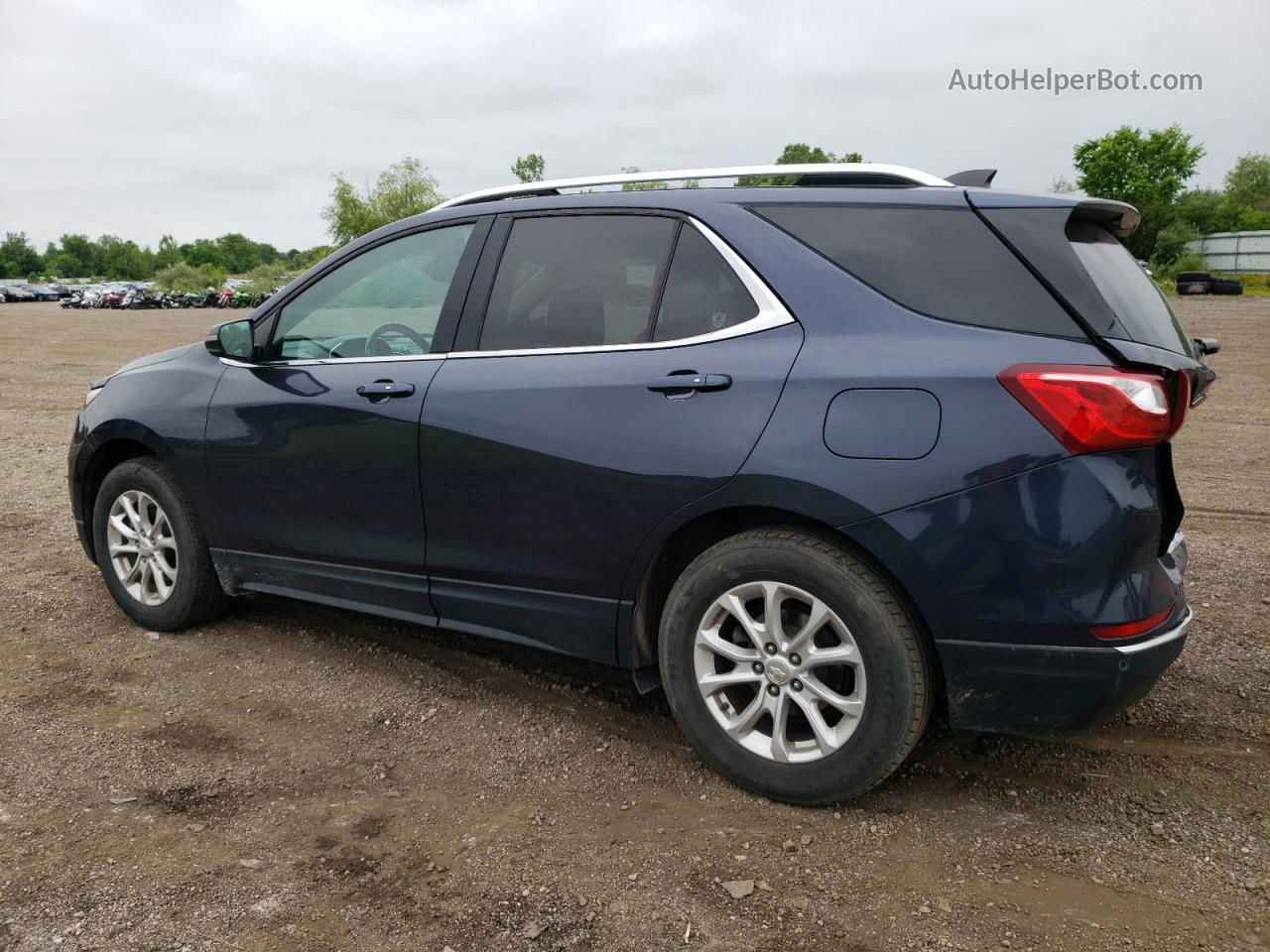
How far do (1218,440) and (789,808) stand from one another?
7.78 meters

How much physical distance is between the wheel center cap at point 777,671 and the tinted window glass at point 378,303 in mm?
1690

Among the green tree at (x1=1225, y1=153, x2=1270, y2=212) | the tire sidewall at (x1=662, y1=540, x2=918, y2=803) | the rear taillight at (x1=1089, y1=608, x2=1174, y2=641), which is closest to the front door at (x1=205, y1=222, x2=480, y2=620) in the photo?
the tire sidewall at (x1=662, y1=540, x2=918, y2=803)

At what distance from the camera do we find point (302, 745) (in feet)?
11.8

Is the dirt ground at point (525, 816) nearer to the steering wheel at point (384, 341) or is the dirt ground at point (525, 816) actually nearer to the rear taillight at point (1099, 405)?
the rear taillight at point (1099, 405)

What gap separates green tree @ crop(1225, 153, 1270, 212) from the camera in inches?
3162

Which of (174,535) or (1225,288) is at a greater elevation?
(1225,288)

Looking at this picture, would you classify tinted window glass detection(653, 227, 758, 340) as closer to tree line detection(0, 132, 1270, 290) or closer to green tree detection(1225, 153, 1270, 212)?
tree line detection(0, 132, 1270, 290)

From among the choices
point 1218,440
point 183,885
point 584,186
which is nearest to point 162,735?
point 183,885

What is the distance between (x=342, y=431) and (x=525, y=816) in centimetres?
159

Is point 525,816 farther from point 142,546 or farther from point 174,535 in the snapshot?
point 142,546

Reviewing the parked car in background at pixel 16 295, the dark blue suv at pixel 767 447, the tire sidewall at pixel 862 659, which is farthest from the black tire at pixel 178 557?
the parked car in background at pixel 16 295

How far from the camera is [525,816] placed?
3.12m

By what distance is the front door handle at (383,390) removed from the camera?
3748 mm

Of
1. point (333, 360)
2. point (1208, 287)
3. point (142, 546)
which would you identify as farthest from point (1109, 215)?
point (1208, 287)
